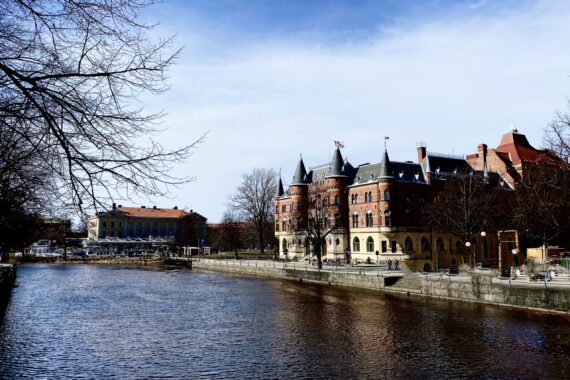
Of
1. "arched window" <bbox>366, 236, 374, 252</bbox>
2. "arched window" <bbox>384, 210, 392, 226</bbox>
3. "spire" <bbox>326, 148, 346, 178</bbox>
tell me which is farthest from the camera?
"spire" <bbox>326, 148, 346, 178</bbox>

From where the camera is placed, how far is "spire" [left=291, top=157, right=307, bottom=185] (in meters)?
75.8

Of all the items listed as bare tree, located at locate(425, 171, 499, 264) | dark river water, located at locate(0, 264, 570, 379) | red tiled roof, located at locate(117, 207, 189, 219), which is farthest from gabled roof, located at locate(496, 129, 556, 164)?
red tiled roof, located at locate(117, 207, 189, 219)

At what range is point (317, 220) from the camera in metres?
55.0

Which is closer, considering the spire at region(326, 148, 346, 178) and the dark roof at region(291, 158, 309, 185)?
the spire at region(326, 148, 346, 178)

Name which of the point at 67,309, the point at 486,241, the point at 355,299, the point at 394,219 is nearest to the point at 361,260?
the point at 394,219

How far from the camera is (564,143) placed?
2931 cm

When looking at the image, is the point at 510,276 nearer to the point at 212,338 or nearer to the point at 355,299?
the point at 355,299

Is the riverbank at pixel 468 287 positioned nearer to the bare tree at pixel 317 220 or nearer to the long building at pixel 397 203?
the bare tree at pixel 317 220

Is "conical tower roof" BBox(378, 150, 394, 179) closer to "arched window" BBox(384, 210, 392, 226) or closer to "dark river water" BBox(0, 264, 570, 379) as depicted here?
"arched window" BBox(384, 210, 392, 226)

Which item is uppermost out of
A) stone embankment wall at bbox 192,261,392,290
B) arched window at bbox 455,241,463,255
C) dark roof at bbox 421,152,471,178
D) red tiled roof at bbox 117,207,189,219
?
dark roof at bbox 421,152,471,178

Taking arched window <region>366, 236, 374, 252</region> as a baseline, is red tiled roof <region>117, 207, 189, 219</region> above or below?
above

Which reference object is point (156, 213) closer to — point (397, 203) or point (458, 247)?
point (397, 203)

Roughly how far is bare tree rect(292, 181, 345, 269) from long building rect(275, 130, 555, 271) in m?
0.22

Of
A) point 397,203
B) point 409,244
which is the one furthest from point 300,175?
point 409,244
